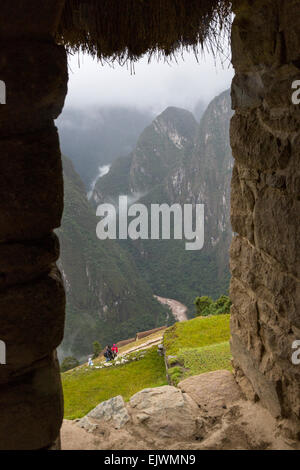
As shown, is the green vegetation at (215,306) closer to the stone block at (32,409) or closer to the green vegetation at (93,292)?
the stone block at (32,409)

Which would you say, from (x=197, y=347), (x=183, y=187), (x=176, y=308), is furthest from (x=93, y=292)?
(x=197, y=347)

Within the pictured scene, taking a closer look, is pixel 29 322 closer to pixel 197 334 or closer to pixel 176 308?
pixel 197 334

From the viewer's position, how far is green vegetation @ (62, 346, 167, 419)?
5.27 meters

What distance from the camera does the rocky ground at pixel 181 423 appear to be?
2139mm

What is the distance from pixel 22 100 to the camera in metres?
1.35

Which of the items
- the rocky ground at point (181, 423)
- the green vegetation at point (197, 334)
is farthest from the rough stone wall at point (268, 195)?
the green vegetation at point (197, 334)

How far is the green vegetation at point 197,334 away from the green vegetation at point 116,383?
0.44 meters

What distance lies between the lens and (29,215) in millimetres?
1396

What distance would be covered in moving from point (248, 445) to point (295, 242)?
1.09 m

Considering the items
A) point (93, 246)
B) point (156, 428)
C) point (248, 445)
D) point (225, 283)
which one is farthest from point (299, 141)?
point (225, 283)

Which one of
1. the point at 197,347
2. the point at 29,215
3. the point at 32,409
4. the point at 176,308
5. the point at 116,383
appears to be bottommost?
the point at 176,308

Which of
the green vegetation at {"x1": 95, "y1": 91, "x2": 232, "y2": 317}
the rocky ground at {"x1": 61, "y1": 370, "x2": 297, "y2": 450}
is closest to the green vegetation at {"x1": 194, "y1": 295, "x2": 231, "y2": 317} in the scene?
the rocky ground at {"x1": 61, "y1": 370, "x2": 297, "y2": 450}

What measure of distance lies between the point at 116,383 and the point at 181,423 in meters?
3.79
